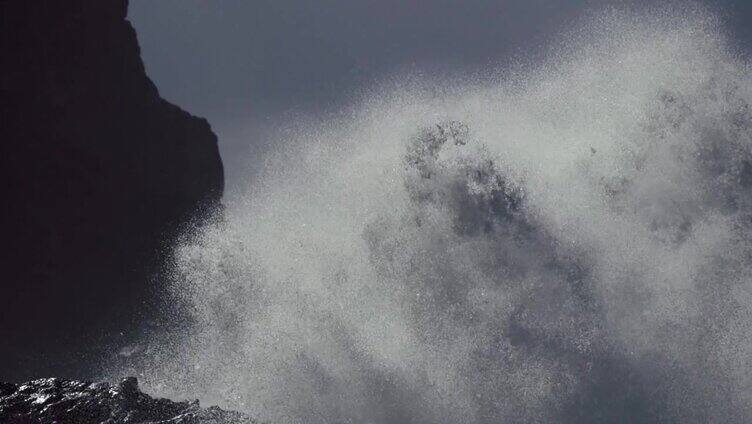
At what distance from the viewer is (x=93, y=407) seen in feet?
103

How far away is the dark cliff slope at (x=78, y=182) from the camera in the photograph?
5616 cm

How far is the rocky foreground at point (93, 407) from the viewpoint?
3039 centimetres

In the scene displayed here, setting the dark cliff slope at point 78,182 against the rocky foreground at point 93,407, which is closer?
the rocky foreground at point 93,407

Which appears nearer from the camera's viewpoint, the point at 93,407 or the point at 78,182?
the point at 93,407

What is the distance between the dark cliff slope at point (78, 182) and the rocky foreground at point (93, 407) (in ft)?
92.6

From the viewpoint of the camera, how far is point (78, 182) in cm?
6119

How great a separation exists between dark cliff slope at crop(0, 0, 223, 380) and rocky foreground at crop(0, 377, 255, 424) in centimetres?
2823

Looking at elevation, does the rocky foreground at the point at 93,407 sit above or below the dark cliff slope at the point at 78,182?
below

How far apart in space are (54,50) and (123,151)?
43.2ft

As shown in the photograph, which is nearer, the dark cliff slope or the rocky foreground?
the rocky foreground

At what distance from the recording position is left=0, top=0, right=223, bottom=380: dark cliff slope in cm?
5616

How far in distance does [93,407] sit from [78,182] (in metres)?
36.9

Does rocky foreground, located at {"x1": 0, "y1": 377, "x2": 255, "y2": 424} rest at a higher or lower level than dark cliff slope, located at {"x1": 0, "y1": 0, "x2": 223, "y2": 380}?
lower

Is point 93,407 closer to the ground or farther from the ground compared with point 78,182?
closer to the ground
